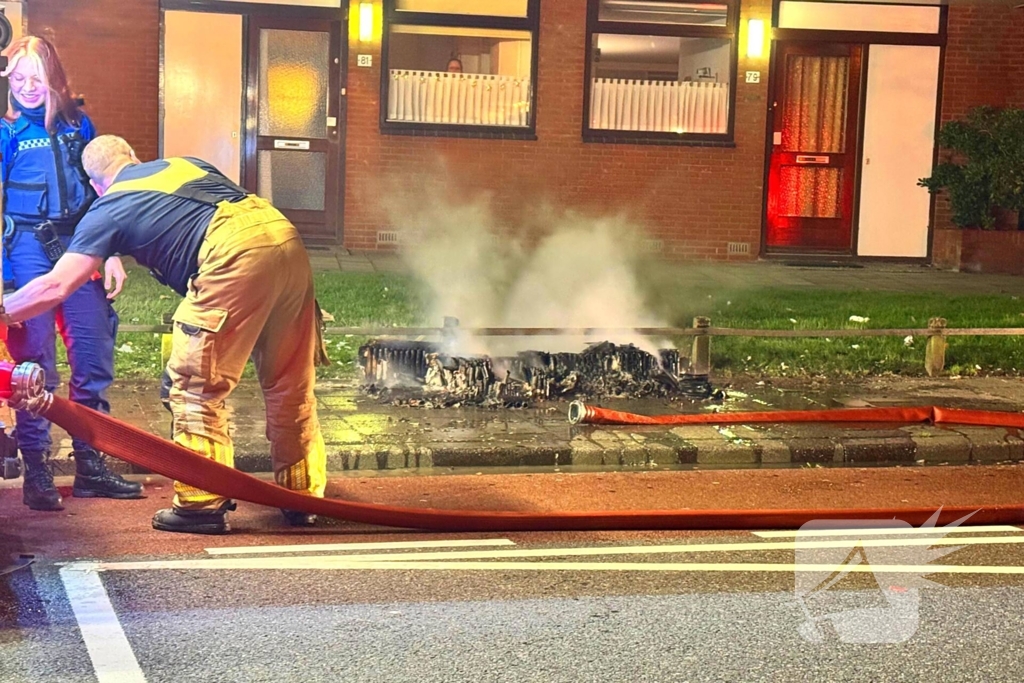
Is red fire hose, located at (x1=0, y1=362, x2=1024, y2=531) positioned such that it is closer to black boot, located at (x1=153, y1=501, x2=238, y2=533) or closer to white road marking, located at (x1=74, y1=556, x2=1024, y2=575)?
black boot, located at (x1=153, y1=501, x2=238, y2=533)

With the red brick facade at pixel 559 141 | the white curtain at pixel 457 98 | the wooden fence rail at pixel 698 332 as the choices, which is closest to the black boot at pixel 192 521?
the wooden fence rail at pixel 698 332

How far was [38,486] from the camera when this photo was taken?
6406mm

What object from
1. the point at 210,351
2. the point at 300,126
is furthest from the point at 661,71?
the point at 210,351

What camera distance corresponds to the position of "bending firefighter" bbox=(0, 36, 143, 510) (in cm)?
640

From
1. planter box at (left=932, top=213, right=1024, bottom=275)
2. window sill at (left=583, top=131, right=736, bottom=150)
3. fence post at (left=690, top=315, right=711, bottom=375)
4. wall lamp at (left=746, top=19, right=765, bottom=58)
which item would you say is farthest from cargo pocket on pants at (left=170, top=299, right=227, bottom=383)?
planter box at (left=932, top=213, right=1024, bottom=275)

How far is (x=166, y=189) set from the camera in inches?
235

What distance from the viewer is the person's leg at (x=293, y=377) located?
6.08 m

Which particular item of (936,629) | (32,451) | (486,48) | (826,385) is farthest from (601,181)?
(936,629)

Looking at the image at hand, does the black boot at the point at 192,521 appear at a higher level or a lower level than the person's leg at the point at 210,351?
lower

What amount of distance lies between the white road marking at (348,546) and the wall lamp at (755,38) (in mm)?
12138

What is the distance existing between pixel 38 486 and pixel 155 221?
1.43m

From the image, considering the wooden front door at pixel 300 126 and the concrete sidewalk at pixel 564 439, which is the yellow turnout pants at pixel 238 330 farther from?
the wooden front door at pixel 300 126

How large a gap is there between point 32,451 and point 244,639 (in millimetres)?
2243

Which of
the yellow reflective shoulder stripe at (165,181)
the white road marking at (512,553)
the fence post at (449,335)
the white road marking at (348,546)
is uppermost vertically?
the yellow reflective shoulder stripe at (165,181)
